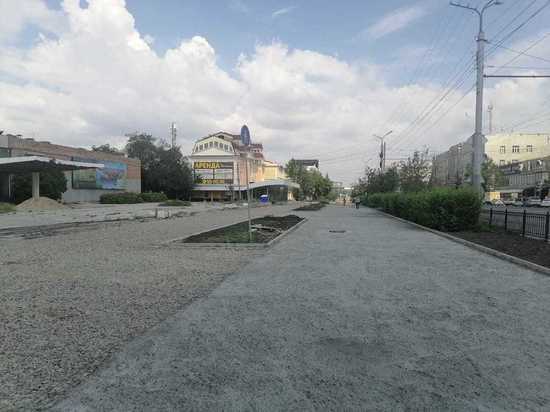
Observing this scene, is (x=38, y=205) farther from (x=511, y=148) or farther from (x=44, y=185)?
(x=511, y=148)

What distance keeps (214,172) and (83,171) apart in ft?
131

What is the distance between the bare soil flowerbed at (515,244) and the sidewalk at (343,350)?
2.28 metres

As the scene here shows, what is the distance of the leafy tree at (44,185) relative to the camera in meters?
42.3

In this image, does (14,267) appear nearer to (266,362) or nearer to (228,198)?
(266,362)

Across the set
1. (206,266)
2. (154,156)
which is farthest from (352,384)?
(154,156)

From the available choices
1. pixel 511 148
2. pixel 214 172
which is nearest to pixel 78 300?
pixel 214 172

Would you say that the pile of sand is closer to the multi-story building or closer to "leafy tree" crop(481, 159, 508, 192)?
the multi-story building

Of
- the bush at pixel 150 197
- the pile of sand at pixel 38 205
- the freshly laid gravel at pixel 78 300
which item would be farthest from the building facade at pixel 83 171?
the freshly laid gravel at pixel 78 300

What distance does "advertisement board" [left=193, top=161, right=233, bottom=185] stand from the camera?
9194cm

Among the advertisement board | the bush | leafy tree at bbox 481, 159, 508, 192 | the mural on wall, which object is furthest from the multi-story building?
leafy tree at bbox 481, 159, 508, 192

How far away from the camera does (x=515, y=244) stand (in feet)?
38.0

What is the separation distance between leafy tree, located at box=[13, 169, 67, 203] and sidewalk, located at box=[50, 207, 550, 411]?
4316 cm

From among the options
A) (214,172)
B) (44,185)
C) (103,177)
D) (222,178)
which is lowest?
(44,185)

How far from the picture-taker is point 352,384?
3244mm
